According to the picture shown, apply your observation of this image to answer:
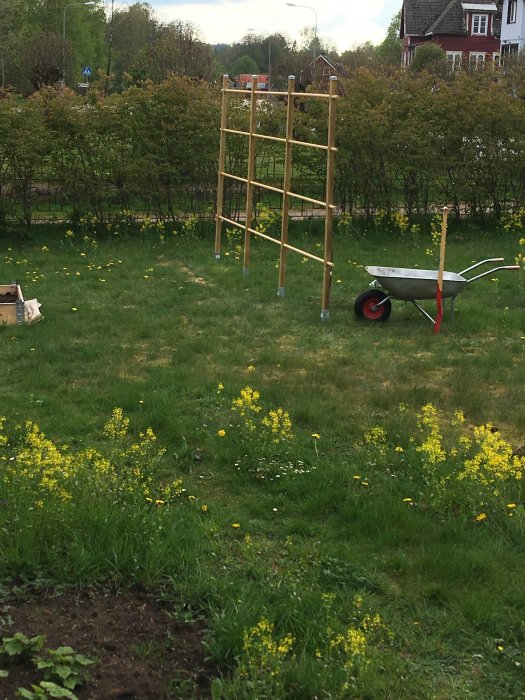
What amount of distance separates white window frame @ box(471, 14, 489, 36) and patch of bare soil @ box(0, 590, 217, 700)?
182ft

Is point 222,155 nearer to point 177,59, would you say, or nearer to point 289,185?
point 289,185

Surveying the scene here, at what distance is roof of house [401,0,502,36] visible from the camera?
177 ft

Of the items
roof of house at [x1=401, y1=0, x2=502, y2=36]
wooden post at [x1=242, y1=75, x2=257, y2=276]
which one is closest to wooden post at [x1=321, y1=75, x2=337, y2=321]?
wooden post at [x1=242, y1=75, x2=257, y2=276]

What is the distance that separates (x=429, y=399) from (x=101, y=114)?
8713 mm

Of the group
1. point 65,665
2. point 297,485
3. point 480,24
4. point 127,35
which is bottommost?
point 297,485

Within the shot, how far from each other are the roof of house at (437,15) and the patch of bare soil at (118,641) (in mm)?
54632

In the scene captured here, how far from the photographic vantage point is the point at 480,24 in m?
54.1

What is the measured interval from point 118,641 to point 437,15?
188ft

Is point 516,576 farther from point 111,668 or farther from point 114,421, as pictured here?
point 114,421

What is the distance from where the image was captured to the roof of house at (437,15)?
53.8m

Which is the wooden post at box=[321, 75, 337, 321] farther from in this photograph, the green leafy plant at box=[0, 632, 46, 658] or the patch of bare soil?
the green leafy plant at box=[0, 632, 46, 658]

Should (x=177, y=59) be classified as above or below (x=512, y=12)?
below

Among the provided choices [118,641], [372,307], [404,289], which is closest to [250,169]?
[372,307]

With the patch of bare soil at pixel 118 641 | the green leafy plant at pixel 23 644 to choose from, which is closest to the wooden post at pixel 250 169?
the patch of bare soil at pixel 118 641
